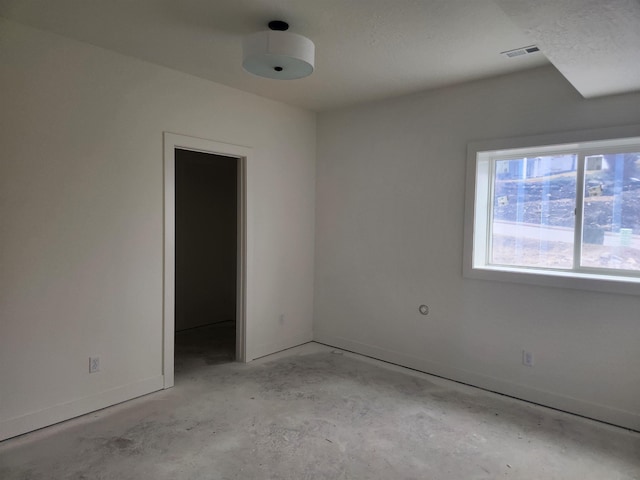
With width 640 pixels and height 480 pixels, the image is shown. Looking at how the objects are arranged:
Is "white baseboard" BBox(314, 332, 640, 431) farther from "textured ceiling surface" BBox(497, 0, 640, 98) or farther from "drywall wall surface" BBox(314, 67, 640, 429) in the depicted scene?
"textured ceiling surface" BBox(497, 0, 640, 98)

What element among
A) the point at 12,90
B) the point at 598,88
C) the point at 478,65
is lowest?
the point at 12,90

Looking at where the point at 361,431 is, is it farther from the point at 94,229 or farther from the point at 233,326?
the point at 233,326

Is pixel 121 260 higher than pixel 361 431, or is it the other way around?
pixel 121 260

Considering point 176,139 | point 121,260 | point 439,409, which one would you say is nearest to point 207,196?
point 176,139

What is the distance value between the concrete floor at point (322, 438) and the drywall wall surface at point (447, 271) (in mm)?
294

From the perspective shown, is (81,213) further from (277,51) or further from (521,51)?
(521,51)

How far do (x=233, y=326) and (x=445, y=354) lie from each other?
9.71 feet

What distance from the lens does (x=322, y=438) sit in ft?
8.73

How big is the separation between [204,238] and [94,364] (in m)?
2.74

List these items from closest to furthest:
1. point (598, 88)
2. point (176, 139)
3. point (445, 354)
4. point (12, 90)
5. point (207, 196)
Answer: point (12, 90) < point (598, 88) < point (176, 139) < point (445, 354) < point (207, 196)

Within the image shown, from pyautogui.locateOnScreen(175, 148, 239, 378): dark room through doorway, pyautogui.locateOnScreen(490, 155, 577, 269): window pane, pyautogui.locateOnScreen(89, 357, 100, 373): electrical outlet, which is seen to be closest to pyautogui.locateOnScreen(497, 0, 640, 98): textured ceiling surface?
pyautogui.locateOnScreen(490, 155, 577, 269): window pane

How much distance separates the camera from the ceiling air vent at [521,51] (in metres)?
2.80

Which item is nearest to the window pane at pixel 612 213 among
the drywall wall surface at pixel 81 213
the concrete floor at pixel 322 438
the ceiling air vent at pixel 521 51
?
the ceiling air vent at pixel 521 51

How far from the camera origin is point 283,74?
263 cm
